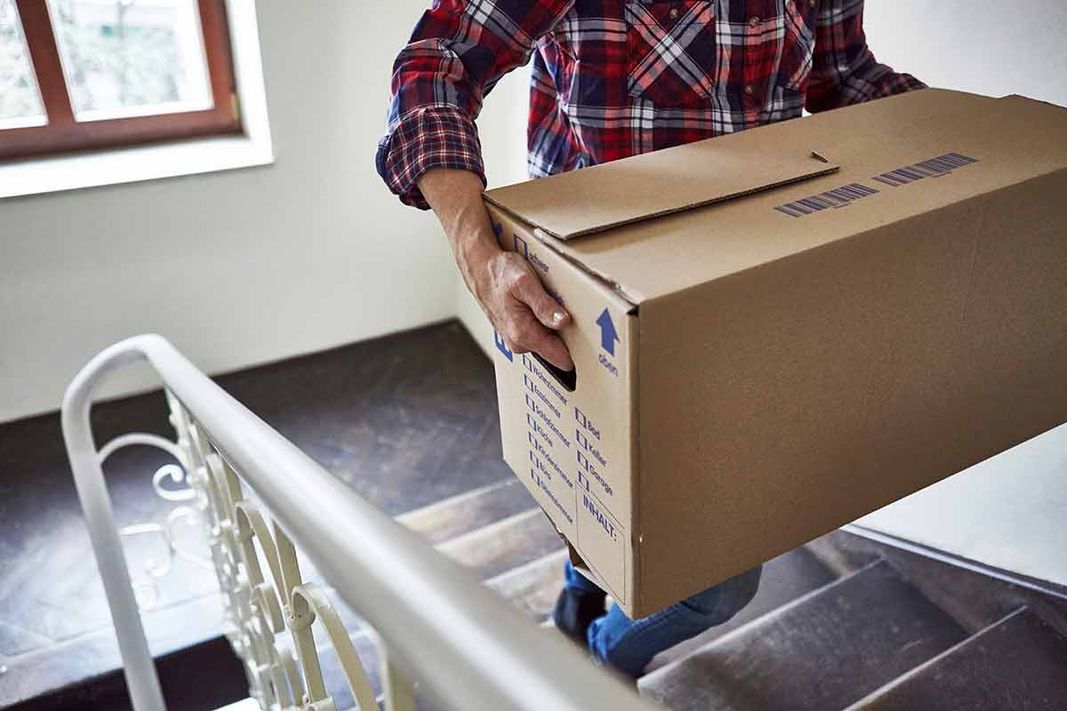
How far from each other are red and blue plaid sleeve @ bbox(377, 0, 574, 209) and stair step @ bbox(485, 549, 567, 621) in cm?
101

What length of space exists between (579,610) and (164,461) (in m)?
1.52

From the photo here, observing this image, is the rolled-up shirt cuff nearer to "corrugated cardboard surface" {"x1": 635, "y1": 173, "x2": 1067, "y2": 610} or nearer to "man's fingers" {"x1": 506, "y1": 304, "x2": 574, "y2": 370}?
"man's fingers" {"x1": 506, "y1": 304, "x2": 574, "y2": 370}

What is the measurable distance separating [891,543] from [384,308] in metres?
1.90

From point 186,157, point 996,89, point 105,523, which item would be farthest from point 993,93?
point 186,157

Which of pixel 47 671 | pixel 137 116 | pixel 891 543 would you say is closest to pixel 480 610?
pixel 891 543

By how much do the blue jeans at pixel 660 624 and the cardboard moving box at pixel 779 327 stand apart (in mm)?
292

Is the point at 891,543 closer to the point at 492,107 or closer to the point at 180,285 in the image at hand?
the point at 492,107

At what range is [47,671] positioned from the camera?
5.99 ft

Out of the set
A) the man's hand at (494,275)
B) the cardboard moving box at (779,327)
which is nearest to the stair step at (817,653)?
the cardboard moving box at (779,327)

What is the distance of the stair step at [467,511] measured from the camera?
2125mm

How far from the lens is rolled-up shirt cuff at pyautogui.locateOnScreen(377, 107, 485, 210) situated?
87 cm

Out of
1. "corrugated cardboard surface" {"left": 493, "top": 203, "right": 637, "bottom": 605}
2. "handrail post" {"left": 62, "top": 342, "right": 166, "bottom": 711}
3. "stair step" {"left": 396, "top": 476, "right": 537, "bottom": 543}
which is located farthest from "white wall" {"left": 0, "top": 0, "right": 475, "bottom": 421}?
"corrugated cardboard surface" {"left": 493, "top": 203, "right": 637, "bottom": 605}

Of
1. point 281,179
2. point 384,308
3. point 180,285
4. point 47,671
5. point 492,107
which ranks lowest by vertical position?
point 47,671

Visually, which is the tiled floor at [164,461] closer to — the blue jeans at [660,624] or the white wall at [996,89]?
the blue jeans at [660,624]
